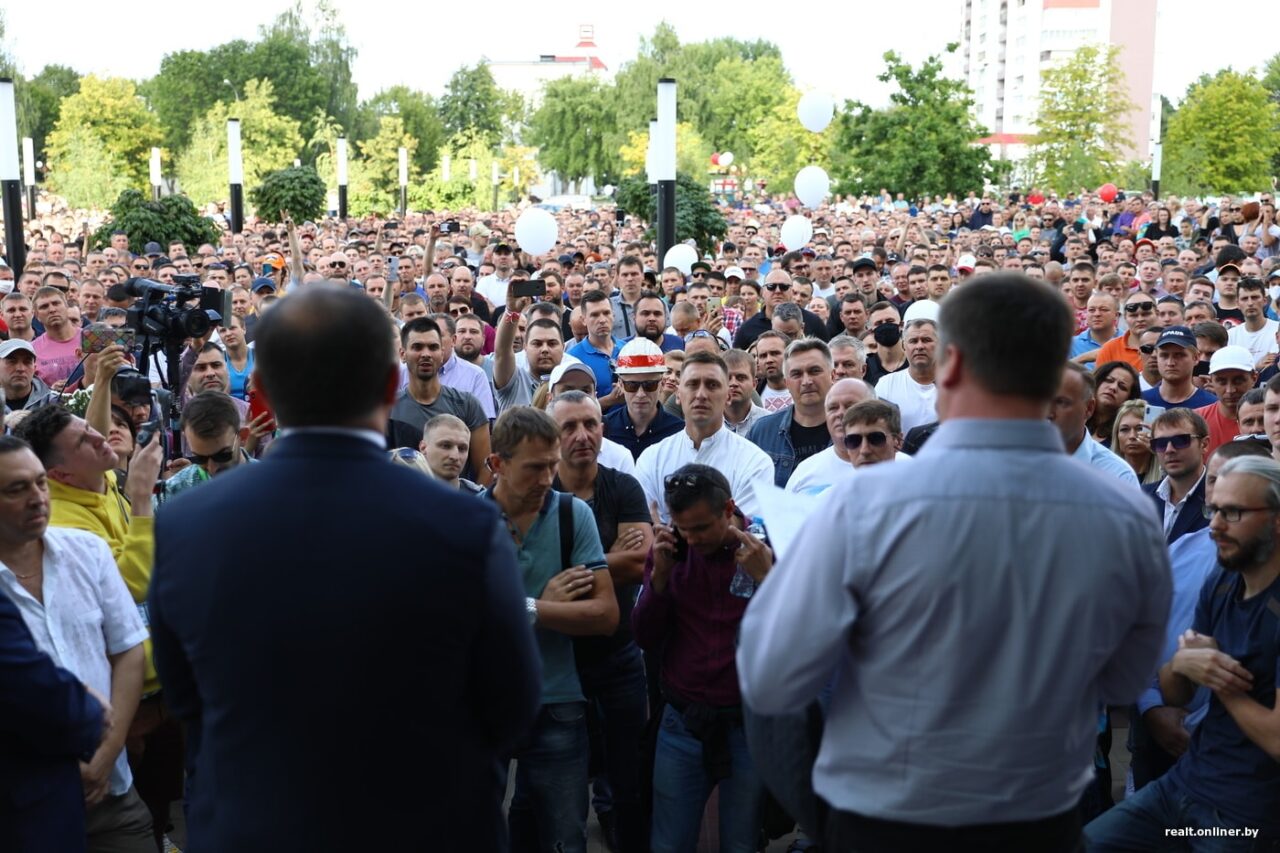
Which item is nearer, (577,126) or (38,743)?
(38,743)

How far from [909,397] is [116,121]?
55.5 metres

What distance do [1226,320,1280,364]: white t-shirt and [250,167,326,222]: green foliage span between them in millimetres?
18429

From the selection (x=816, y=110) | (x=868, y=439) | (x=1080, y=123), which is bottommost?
(x=868, y=439)

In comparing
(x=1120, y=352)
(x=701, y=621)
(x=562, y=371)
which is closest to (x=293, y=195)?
(x=1120, y=352)

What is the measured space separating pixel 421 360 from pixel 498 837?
500 centimetres

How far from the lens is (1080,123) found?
145 feet

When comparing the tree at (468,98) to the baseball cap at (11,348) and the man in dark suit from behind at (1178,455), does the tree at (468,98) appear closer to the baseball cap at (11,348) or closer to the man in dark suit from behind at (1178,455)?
the baseball cap at (11,348)

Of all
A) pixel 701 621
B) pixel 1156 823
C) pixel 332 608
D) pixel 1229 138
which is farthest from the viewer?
pixel 1229 138

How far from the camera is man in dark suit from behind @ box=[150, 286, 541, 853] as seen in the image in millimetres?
2145

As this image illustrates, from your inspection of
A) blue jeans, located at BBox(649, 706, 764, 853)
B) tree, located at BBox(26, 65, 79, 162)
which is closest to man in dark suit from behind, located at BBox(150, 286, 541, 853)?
blue jeans, located at BBox(649, 706, 764, 853)

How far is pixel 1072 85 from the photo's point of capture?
1763 inches

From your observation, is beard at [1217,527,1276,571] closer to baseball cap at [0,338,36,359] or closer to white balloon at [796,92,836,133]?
baseball cap at [0,338,36,359]

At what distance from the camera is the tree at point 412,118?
235 ft

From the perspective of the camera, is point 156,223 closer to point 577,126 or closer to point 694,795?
point 694,795
